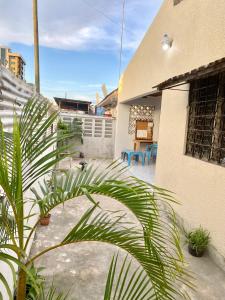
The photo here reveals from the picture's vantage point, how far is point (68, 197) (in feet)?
3.94

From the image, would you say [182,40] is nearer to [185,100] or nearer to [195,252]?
[185,100]

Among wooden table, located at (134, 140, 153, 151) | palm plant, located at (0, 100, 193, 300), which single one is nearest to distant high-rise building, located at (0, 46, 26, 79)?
palm plant, located at (0, 100, 193, 300)

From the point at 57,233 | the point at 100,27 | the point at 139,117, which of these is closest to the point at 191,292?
the point at 57,233

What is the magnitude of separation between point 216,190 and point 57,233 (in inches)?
102

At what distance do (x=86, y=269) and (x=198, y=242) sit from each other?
1643 mm

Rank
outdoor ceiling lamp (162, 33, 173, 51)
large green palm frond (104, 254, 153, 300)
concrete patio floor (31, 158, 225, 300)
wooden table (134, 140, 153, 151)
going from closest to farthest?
1. large green palm frond (104, 254, 153, 300)
2. concrete patio floor (31, 158, 225, 300)
3. outdoor ceiling lamp (162, 33, 173, 51)
4. wooden table (134, 140, 153, 151)

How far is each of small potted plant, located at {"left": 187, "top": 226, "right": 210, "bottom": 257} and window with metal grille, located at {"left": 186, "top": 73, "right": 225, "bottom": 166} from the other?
1.08 metres

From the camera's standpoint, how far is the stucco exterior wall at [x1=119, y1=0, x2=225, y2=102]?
3.17 meters

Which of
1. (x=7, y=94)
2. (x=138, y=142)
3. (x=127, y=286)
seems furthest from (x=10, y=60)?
(x=138, y=142)

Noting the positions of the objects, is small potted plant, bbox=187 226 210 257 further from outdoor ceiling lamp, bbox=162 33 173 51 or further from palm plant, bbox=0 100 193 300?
outdoor ceiling lamp, bbox=162 33 173 51

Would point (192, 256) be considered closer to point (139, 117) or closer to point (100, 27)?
point (139, 117)

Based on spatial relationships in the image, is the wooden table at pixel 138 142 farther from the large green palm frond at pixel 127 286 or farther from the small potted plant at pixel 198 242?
the large green palm frond at pixel 127 286

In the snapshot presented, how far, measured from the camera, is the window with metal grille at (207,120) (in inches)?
129

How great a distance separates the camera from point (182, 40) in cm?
406
